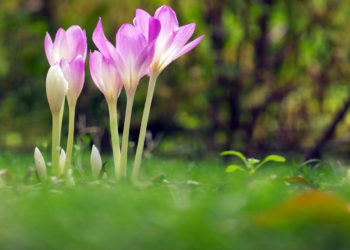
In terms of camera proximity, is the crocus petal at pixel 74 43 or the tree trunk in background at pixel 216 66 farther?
the tree trunk in background at pixel 216 66

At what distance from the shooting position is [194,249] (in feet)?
1.35

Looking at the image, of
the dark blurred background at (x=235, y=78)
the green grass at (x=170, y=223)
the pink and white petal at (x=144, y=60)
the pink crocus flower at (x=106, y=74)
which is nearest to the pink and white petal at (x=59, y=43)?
the pink crocus flower at (x=106, y=74)

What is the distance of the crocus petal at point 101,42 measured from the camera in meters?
0.99

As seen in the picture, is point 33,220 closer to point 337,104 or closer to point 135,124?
point 135,124

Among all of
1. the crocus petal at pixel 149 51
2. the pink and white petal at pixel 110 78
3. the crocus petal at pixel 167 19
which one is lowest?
the pink and white petal at pixel 110 78

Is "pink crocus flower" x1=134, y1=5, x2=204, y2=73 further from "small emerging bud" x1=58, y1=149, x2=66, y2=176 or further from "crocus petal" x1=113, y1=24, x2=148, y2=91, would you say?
"small emerging bud" x1=58, y1=149, x2=66, y2=176

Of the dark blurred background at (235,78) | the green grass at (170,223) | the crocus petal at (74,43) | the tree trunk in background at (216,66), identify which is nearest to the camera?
the green grass at (170,223)

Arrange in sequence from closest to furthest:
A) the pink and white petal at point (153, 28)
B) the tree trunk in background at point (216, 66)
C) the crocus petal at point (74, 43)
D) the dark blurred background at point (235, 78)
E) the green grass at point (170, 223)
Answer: the green grass at point (170, 223) → the pink and white petal at point (153, 28) → the crocus petal at point (74, 43) → the tree trunk in background at point (216, 66) → the dark blurred background at point (235, 78)

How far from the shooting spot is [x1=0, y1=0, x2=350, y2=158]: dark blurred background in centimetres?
382

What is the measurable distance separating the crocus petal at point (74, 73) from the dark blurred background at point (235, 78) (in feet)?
8.47

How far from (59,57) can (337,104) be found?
395 centimetres

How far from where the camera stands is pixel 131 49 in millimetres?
975

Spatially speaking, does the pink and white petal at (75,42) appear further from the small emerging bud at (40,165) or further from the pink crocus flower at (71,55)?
the small emerging bud at (40,165)

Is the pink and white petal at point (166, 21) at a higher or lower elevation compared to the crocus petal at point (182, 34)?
higher
